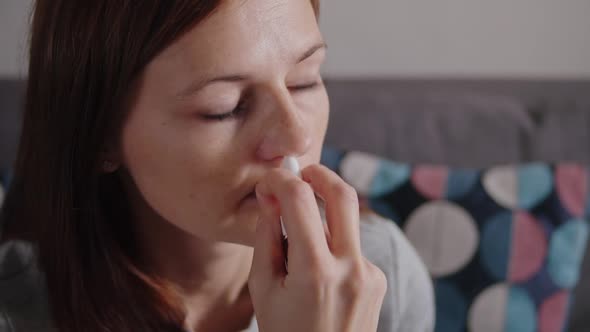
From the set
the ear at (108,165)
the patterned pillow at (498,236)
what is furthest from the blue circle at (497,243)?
the ear at (108,165)

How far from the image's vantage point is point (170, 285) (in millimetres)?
876

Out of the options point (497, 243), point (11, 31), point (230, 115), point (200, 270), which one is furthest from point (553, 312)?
point (11, 31)

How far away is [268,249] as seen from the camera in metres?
0.62

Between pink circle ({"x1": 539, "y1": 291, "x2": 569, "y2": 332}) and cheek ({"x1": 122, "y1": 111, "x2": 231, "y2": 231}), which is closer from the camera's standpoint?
cheek ({"x1": 122, "y1": 111, "x2": 231, "y2": 231})

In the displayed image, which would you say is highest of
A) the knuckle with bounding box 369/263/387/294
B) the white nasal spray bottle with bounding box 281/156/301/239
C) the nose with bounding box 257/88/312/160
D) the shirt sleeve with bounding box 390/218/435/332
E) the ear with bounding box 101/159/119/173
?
the nose with bounding box 257/88/312/160

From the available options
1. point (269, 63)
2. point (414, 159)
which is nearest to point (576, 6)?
point (414, 159)

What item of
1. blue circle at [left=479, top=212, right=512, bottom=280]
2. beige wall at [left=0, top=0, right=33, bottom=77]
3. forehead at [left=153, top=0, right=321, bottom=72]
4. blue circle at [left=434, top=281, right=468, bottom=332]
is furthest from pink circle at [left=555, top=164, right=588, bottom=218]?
beige wall at [left=0, top=0, right=33, bottom=77]

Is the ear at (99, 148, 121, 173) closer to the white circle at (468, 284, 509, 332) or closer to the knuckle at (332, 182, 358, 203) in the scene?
the knuckle at (332, 182, 358, 203)

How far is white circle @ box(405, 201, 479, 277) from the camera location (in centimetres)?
115

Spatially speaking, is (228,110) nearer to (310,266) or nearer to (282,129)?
(282,129)

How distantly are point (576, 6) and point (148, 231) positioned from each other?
119 centimetres

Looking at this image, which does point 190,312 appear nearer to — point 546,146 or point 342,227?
point 342,227

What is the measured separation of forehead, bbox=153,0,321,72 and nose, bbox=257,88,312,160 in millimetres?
41

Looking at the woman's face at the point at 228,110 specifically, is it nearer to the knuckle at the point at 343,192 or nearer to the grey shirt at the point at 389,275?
the knuckle at the point at 343,192
